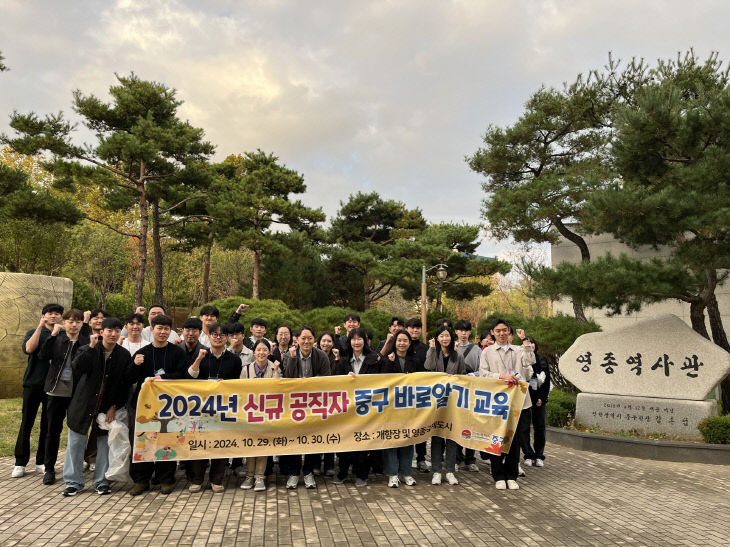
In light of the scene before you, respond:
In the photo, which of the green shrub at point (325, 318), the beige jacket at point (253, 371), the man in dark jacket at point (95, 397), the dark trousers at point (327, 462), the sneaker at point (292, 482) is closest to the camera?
the man in dark jacket at point (95, 397)

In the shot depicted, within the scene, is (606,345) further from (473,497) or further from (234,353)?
(234,353)

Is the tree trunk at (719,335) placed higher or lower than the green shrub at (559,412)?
higher

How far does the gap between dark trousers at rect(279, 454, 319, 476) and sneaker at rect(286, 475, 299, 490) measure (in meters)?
0.04

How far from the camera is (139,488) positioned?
5.31 metres

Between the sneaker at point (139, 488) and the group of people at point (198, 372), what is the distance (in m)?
0.01

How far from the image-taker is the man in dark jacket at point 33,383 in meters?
5.79

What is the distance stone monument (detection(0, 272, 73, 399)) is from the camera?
11.0m

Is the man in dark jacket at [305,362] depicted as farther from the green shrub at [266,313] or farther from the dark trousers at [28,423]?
the green shrub at [266,313]

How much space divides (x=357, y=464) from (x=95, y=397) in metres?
2.76

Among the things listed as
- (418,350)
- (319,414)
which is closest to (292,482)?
(319,414)

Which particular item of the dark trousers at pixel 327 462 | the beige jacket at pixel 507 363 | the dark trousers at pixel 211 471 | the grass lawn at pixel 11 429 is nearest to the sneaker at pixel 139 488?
the dark trousers at pixel 211 471

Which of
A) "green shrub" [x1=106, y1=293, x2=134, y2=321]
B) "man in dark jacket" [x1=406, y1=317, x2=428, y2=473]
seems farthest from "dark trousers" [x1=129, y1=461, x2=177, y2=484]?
"green shrub" [x1=106, y1=293, x2=134, y2=321]

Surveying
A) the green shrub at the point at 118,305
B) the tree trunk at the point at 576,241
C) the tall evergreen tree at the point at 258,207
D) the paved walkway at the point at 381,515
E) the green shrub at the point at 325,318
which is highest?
the tall evergreen tree at the point at 258,207

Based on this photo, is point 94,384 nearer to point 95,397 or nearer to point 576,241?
point 95,397
